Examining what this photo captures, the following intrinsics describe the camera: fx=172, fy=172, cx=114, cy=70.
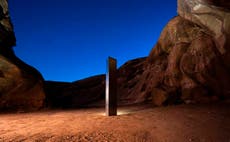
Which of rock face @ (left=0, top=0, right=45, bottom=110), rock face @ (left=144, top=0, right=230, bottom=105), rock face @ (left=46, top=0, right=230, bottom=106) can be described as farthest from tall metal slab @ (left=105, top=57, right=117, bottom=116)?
rock face @ (left=0, top=0, right=45, bottom=110)

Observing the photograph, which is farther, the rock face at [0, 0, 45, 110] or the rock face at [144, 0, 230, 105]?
the rock face at [0, 0, 45, 110]

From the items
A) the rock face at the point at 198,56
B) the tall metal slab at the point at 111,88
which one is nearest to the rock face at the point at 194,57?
the rock face at the point at 198,56

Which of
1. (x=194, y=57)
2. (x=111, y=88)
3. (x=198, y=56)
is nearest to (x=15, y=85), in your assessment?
(x=111, y=88)

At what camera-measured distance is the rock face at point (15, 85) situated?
40.1 ft

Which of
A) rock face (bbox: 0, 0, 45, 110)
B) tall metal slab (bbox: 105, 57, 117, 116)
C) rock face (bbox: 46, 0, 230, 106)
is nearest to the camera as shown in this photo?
tall metal slab (bbox: 105, 57, 117, 116)

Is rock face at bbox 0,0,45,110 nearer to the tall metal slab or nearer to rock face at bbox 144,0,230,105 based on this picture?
the tall metal slab

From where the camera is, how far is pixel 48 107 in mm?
14953

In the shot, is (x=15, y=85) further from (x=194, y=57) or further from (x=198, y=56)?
(x=198, y=56)

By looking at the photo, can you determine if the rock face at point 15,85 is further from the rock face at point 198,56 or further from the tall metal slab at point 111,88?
the rock face at point 198,56

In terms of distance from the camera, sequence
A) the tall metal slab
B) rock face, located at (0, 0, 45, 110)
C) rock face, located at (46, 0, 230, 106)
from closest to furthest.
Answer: the tall metal slab, rock face, located at (46, 0, 230, 106), rock face, located at (0, 0, 45, 110)

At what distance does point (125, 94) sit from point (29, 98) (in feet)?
35.3

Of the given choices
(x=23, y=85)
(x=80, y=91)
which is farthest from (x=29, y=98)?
(x=80, y=91)

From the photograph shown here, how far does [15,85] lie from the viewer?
12.7m

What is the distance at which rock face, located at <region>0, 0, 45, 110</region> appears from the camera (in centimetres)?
1223
